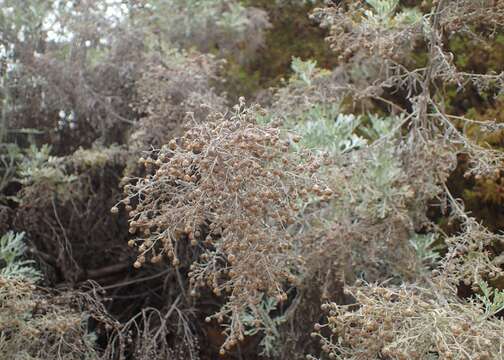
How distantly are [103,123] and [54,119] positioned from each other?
0.40 m

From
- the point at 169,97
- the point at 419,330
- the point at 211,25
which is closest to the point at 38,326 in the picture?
the point at 169,97

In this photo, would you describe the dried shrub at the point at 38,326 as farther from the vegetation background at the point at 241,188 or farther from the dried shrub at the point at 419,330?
the dried shrub at the point at 419,330

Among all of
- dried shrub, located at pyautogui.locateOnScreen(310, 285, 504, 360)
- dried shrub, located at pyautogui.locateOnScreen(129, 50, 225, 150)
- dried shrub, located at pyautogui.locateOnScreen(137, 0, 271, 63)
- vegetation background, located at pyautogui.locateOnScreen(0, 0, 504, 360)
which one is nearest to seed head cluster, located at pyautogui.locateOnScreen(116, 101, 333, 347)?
vegetation background, located at pyautogui.locateOnScreen(0, 0, 504, 360)

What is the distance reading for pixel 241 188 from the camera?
8.95ft

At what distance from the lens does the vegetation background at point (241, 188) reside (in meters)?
2.74

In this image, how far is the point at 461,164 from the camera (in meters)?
4.95

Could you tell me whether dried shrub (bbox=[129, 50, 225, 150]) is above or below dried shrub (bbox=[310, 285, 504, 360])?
above

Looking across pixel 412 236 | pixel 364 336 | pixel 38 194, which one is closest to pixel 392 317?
pixel 364 336

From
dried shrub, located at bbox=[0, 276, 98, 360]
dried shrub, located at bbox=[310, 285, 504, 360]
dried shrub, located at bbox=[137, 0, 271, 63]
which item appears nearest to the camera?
dried shrub, located at bbox=[310, 285, 504, 360]

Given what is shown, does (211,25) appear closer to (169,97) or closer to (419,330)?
(169,97)

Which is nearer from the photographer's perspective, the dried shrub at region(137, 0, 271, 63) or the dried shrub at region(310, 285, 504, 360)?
the dried shrub at region(310, 285, 504, 360)

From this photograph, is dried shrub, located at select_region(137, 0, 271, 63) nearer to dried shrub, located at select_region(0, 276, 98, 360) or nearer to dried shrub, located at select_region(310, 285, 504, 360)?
dried shrub, located at select_region(0, 276, 98, 360)

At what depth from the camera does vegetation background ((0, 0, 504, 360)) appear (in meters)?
2.74

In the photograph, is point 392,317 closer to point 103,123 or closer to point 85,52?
point 103,123
